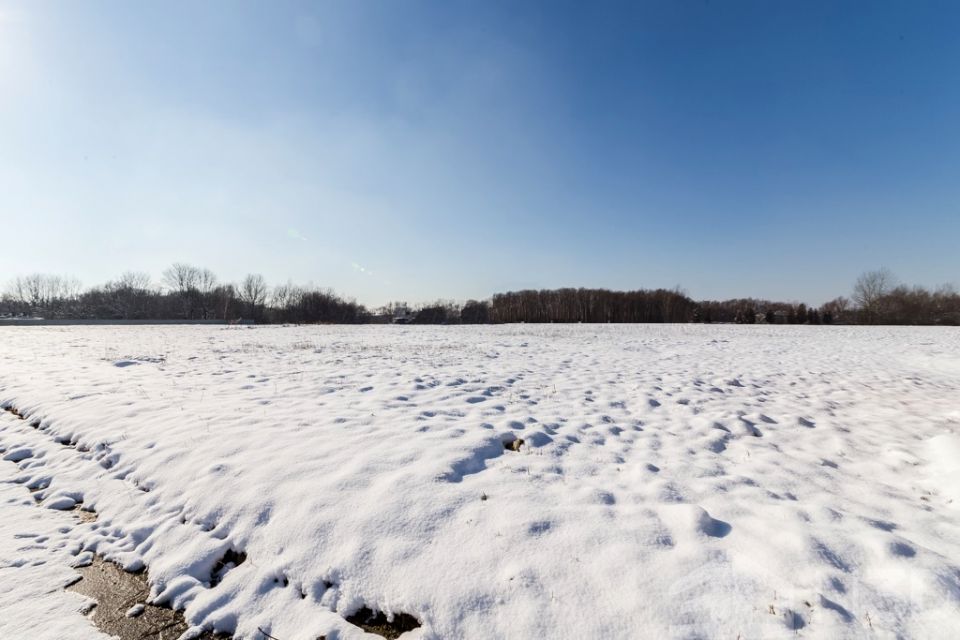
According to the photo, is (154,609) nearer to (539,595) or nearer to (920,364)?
(539,595)

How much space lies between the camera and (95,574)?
3.17m

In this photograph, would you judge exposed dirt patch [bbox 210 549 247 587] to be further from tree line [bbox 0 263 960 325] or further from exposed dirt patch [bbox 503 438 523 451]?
tree line [bbox 0 263 960 325]

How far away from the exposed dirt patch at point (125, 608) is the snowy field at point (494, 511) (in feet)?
0.29

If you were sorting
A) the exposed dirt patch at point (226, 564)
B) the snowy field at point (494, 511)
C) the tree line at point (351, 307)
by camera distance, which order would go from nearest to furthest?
the snowy field at point (494, 511), the exposed dirt patch at point (226, 564), the tree line at point (351, 307)

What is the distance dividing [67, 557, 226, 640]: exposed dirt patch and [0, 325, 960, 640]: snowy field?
0.29 ft

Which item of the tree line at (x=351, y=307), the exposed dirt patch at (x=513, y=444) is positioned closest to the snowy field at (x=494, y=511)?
the exposed dirt patch at (x=513, y=444)

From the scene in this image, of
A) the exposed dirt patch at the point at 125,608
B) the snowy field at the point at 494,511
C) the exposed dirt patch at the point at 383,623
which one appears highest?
the snowy field at the point at 494,511

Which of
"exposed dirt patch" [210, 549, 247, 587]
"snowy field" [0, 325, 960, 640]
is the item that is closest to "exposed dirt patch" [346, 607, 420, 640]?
"snowy field" [0, 325, 960, 640]

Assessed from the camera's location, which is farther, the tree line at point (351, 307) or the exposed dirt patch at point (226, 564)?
the tree line at point (351, 307)

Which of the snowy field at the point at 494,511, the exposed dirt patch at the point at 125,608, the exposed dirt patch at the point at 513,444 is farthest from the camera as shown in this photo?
the exposed dirt patch at the point at 513,444

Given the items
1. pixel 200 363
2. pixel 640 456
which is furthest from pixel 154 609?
pixel 200 363

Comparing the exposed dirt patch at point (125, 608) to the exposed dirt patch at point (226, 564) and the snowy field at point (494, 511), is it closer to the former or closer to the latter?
the snowy field at point (494, 511)

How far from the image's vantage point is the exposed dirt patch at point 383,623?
2.50m

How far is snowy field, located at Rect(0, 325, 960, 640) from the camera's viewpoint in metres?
2.46
